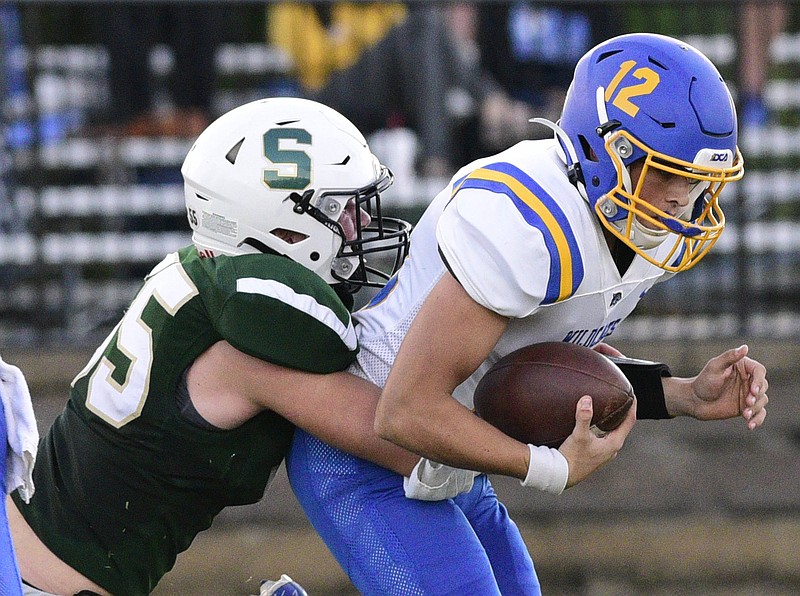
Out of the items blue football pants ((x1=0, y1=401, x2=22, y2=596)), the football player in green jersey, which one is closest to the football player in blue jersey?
the football player in green jersey

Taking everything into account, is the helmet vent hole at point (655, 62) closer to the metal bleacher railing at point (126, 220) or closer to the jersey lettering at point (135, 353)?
the jersey lettering at point (135, 353)

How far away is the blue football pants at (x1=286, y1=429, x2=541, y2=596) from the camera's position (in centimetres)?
285

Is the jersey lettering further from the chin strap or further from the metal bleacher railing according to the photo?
the metal bleacher railing

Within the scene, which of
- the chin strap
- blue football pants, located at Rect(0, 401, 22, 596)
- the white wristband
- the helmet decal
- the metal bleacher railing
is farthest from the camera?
the metal bleacher railing

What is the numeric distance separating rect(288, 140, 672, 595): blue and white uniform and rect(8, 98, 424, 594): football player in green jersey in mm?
97

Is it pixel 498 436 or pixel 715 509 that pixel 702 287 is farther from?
pixel 498 436

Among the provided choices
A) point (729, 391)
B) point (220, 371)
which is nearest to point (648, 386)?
point (729, 391)

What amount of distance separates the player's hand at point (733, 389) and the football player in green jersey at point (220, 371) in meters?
0.76

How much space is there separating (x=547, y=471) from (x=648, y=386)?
26.6 inches

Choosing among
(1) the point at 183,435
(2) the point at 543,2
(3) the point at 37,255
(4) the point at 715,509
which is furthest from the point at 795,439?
(1) the point at 183,435

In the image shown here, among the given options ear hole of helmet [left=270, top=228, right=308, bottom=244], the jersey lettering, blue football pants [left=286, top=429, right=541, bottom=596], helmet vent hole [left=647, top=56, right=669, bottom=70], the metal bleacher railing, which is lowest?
the metal bleacher railing

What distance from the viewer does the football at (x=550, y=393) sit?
8.94 ft

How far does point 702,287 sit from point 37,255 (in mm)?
3223

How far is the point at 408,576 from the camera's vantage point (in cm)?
285
